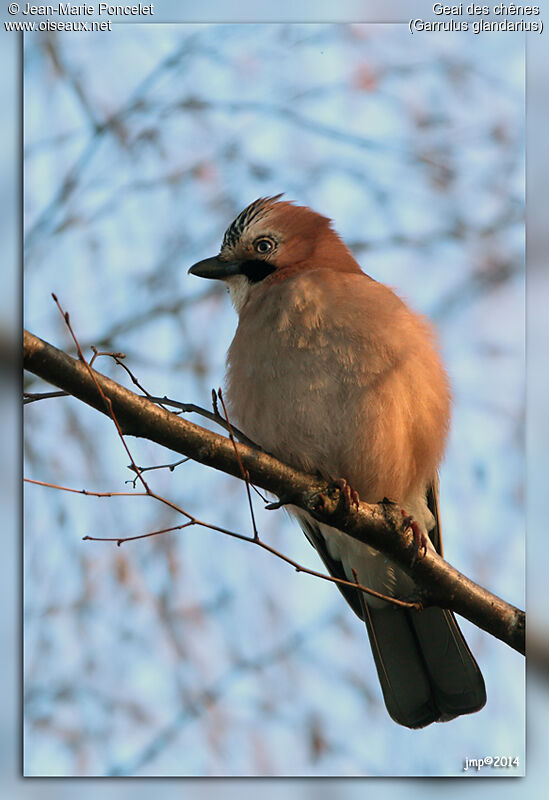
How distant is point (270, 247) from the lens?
2.87 m

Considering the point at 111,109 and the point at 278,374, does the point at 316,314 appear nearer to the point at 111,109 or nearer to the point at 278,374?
the point at 278,374

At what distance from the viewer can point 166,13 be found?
8.57 feet

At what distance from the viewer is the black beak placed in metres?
2.87

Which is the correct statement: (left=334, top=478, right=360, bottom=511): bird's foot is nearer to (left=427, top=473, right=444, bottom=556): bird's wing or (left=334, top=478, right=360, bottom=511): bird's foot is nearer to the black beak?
(left=427, top=473, right=444, bottom=556): bird's wing

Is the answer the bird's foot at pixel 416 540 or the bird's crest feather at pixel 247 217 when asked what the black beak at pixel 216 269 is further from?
the bird's foot at pixel 416 540

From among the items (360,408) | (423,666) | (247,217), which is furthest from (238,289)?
(423,666)

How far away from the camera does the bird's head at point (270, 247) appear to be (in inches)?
111

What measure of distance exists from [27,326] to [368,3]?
1.31 m

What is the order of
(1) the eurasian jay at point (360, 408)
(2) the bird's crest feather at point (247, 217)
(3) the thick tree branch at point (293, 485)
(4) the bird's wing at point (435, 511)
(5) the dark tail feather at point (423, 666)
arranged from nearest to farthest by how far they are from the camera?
(3) the thick tree branch at point (293, 485)
(1) the eurasian jay at point (360, 408)
(5) the dark tail feather at point (423, 666)
(4) the bird's wing at point (435, 511)
(2) the bird's crest feather at point (247, 217)

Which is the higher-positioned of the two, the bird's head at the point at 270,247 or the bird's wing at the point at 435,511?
the bird's head at the point at 270,247

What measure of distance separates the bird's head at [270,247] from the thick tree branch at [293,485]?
828 millimetres

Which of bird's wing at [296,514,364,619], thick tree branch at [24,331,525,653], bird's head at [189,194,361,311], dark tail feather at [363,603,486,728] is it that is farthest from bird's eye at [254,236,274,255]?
dark tail feather at [363,603,486,728]

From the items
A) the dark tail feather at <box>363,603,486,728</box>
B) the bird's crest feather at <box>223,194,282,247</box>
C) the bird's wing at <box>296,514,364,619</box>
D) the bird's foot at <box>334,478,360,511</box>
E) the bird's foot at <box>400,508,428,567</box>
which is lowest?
the dark tail feather at <box>363,603,486,728</box>

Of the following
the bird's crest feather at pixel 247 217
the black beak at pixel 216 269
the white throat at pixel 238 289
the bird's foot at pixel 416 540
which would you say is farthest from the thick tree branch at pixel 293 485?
the bird's crest feather at pixel 247 217
